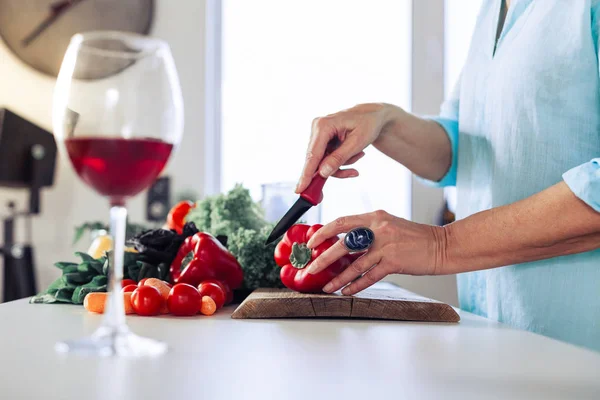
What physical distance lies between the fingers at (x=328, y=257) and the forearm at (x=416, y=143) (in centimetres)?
41

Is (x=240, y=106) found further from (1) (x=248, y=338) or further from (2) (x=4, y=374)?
(2) (x=4, y=374)

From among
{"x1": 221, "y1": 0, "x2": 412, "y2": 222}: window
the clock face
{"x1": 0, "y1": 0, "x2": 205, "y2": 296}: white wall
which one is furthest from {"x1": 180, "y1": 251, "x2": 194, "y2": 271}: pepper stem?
the clock face

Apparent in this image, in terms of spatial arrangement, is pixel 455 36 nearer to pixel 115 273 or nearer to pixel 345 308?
pixel 345 308

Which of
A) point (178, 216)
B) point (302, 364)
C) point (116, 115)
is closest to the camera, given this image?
point (116, 115)

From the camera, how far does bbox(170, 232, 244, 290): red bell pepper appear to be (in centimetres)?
123

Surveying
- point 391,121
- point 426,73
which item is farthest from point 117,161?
point 426,73

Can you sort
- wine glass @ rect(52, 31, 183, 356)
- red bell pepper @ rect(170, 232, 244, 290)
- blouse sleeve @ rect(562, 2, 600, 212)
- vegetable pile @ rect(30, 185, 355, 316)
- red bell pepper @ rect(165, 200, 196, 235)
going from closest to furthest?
wine glass @ rect(52, 31, 183, 356) < blouse sleeve @ rect(562, 2, 600, 212) < vegetable pile @ rect(30, 185, 355, 316) < red bell pepper @ rect(170, 232, 244, 290) < red bell pepper @ rect(165, 200, 196, 235)

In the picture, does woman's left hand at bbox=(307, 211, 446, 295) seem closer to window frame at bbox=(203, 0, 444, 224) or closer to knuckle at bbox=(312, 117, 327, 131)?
knuckle at bbox=(312, 117, 327, 131)

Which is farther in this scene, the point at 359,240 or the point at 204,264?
the point at 204,264

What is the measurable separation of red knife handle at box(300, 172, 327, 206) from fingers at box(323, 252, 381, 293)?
14 centimetres

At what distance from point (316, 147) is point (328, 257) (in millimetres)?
212

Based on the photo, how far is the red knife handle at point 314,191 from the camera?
113 cm

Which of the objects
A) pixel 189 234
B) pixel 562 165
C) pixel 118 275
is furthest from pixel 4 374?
pixel 562 165

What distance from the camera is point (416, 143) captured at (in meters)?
1.44
